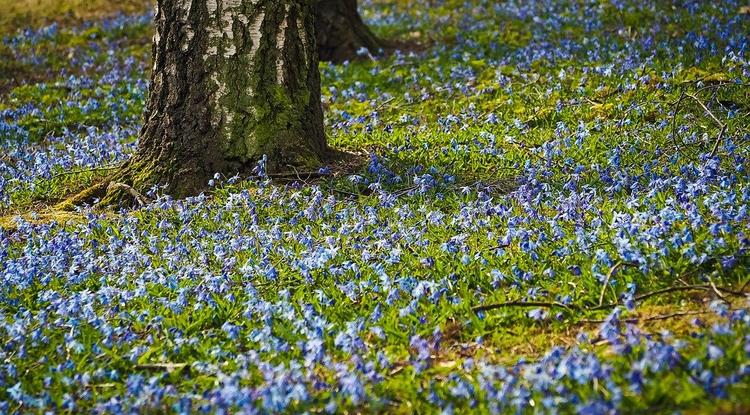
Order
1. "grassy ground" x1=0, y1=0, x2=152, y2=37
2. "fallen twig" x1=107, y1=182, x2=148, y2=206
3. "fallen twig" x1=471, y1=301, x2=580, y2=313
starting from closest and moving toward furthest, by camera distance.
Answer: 1. "fallen twig" x1=471, y1=301, x2=580, y2=313
2. "fallen twig" x1=107, y1=182, x2=148, y2=206
3. "grassy ground" x1=0, y1=0, x2=152, y2=37

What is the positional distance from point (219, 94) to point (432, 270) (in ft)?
8.03

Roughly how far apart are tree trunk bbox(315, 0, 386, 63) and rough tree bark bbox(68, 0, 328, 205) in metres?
4.36

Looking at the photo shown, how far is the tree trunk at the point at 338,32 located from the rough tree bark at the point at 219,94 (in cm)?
436

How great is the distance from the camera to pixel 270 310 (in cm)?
372

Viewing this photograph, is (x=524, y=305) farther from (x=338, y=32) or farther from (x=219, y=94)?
(x=338, y=32)

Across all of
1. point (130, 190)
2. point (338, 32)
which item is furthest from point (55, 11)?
point (130, 190)

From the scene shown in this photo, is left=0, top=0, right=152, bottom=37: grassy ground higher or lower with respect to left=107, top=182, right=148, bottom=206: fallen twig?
higher

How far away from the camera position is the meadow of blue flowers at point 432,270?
9.96ft

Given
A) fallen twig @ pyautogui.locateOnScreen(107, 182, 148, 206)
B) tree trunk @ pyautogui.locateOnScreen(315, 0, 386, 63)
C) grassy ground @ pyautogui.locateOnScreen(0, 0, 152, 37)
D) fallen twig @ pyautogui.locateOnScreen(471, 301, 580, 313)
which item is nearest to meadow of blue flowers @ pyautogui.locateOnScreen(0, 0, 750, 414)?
fallen twig @ pyautogui.locateOnScreen(471, 301, 580, 313)

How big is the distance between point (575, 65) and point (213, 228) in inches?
174

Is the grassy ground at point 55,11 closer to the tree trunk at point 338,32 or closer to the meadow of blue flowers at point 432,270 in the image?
the tree trunk at point 338,32

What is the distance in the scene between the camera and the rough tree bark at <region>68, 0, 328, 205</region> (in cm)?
571

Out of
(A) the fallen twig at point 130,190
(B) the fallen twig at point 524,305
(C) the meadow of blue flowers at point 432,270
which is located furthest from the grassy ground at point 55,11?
(B) the fallen twig at point 524,305

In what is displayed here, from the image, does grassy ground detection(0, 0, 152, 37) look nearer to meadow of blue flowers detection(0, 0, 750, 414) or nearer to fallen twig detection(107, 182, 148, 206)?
meadow of blue flowers detection(0, 0, 750, 414)
